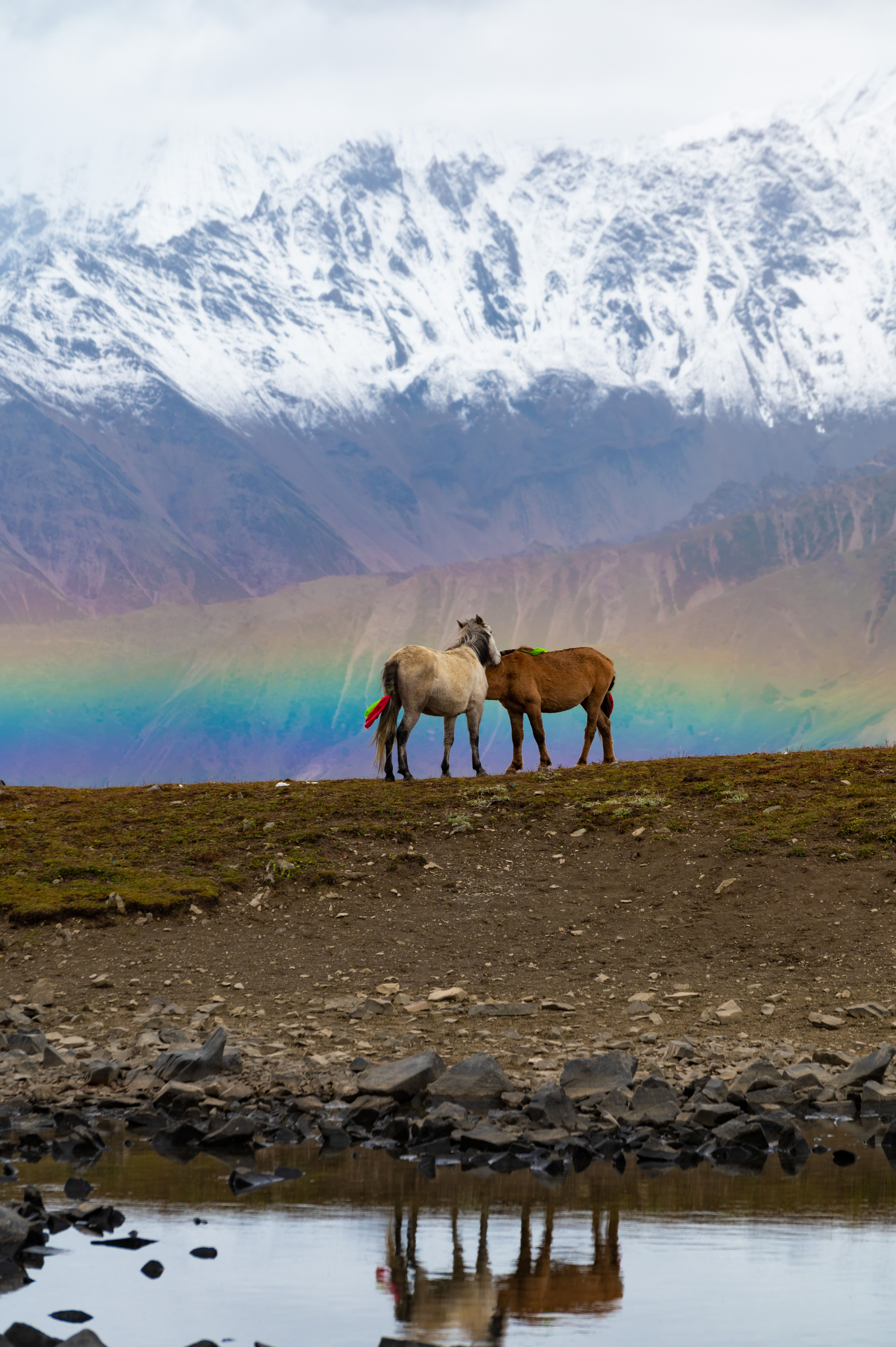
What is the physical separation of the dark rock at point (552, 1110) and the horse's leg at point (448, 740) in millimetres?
13250

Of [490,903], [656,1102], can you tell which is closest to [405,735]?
[490,903]

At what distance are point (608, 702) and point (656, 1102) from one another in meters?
16.2

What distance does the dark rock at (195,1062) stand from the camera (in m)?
12.8

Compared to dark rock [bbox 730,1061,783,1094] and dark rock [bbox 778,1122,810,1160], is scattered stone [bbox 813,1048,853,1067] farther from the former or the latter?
dark rock [bbox 778,1122,810,1160]

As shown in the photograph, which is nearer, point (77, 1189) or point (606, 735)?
point (77, 1189)

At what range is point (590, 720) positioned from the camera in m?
27.2

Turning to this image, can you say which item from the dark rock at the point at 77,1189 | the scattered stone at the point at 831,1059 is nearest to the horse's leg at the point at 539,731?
the scattered stone at the point at 831,1059

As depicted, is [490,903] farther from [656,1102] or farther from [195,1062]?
[656,1102]

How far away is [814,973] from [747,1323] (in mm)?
8887

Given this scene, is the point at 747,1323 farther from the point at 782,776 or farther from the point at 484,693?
the point at 484,693

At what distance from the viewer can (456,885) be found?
19422 mm

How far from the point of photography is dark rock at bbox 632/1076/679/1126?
443 inches

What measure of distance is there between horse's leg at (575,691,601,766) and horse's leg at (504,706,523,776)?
1247mm

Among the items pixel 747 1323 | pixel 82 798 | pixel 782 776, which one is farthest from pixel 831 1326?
pixel 82 798
